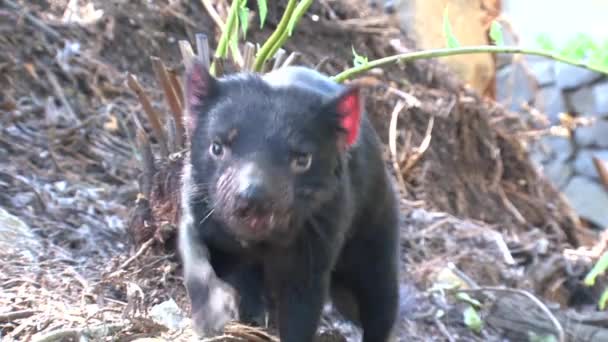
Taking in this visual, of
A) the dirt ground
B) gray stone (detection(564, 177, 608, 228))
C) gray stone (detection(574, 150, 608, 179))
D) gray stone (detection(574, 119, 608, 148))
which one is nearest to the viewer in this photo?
the dirt ground

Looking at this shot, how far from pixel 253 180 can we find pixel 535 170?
509 centimetres

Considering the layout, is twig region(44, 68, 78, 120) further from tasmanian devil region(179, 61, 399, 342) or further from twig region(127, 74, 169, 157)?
tasmanian devil region(179, 61, 399, 342)

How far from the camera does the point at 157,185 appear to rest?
3307mm

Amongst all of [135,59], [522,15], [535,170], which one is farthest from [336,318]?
[522,15]

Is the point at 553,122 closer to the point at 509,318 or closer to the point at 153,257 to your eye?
the point at 509,318

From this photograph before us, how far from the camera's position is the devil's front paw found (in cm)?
256

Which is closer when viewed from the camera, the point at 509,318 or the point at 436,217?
the point at 509,318

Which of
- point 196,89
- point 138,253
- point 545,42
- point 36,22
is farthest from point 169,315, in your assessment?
point 36,22

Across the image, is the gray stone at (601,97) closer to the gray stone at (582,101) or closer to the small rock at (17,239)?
the gray stone at (582,101)

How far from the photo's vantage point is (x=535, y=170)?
691 cm

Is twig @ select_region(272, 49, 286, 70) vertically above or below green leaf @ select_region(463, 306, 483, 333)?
above

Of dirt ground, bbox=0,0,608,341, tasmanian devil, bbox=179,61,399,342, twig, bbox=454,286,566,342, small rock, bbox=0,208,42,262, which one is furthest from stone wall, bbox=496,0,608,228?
tasmanian devil, bbox=179,61,399,342

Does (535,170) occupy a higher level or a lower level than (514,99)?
lower

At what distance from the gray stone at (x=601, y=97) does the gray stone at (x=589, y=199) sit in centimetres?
97
